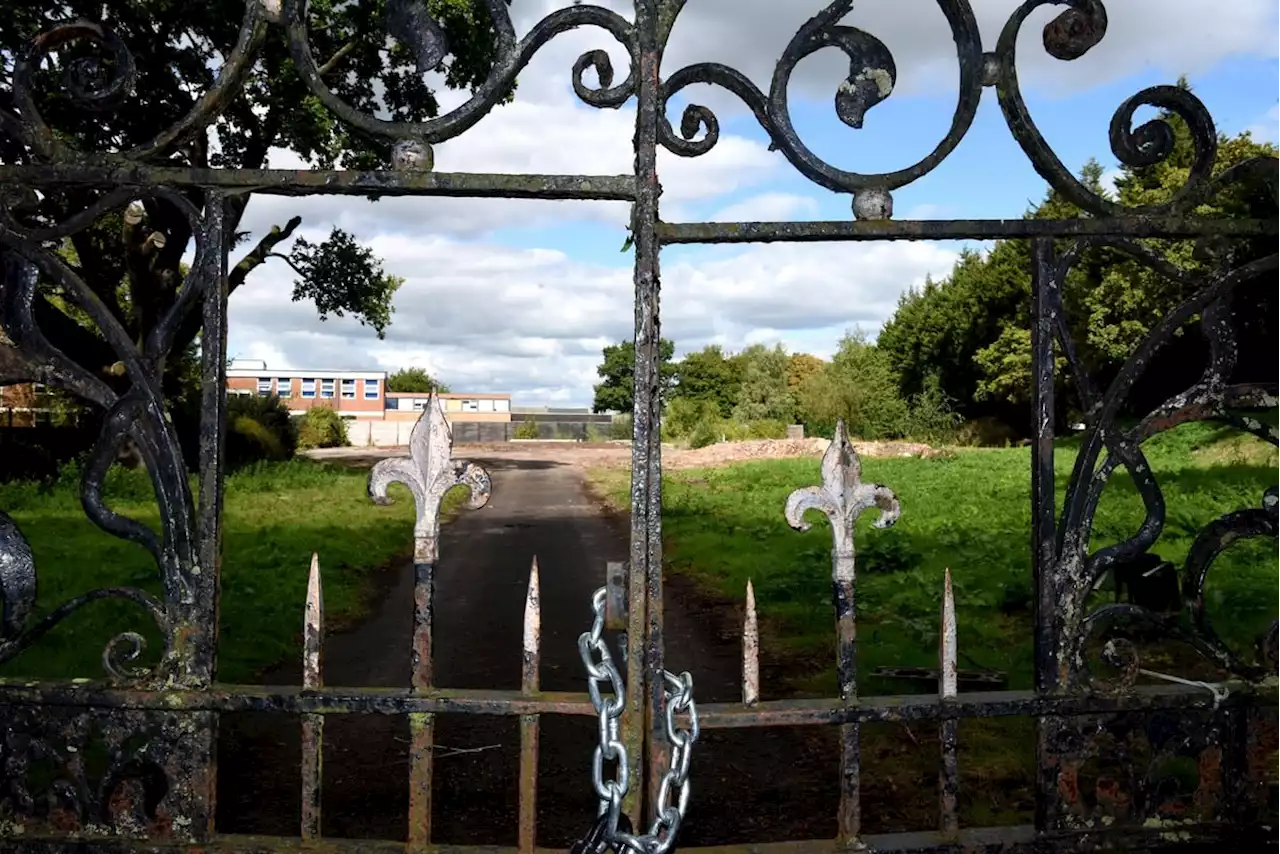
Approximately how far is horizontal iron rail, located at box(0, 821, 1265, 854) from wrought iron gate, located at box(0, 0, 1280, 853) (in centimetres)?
1

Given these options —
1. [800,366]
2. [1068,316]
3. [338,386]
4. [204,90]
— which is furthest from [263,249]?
[338,386]

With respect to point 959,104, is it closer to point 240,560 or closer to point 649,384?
point 649,384

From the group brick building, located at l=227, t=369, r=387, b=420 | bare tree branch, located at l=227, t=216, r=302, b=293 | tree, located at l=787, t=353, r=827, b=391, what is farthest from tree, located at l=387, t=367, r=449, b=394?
bare tree branch, located at l=227, t=216, r=302, b=293

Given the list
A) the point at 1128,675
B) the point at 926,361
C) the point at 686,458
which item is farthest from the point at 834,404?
the point at 1128,675

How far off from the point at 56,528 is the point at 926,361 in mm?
38567

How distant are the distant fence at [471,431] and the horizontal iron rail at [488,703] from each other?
3928cm

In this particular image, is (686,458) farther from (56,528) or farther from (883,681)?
(883,681)

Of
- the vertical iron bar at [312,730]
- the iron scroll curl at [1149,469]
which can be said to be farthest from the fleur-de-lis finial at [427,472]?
the iron scroll curl at [1149,469]

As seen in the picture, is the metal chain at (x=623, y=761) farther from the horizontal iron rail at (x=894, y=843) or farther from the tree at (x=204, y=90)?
the tree at (x=204, y=90)

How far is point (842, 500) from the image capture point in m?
2.83

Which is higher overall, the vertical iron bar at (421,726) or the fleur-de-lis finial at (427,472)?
the fleur-de-lis finial at (427,472)

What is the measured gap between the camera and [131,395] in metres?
2.82

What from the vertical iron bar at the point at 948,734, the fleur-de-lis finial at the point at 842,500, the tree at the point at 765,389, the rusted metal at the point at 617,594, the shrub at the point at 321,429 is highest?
the tree at the point at 765,389

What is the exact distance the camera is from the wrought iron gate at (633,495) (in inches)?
108
